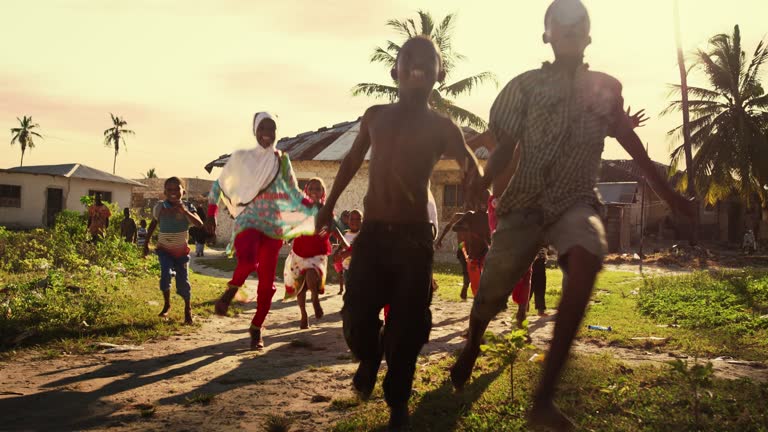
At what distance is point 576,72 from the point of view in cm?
341

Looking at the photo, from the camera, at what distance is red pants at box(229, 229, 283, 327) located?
246 inches

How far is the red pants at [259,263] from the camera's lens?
6246 mm

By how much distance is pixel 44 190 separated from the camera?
39656 millimetres

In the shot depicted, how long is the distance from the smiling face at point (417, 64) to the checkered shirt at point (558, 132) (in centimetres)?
55

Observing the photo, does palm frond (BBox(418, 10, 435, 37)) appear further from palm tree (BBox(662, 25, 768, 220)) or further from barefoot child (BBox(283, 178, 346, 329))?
barefoot child (BBox(283, 178, 346, 329))

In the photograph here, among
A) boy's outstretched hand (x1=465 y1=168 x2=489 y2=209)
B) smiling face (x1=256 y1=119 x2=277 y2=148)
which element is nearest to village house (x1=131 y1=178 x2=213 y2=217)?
smiling face (x1=256 y1=119 x2=277 y2=148)

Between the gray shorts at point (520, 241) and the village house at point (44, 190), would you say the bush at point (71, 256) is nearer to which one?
the gray shorts at point (520, 241)

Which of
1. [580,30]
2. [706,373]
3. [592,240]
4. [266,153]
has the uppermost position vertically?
[580,30]

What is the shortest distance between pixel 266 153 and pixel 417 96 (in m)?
3.08

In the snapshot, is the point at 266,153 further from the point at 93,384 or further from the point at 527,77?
the point at 527,77

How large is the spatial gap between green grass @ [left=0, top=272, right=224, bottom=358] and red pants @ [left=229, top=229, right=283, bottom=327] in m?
1.27

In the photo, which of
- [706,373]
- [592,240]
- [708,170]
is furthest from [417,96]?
[708,170]

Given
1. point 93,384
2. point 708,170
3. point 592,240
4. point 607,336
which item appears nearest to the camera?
point 592,240

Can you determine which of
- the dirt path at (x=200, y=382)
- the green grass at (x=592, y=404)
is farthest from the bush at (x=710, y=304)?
the green grass at (x=592, y=404)
